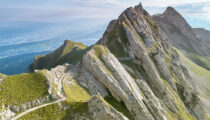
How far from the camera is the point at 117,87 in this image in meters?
64.0

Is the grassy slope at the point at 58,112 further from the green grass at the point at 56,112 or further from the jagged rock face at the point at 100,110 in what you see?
the jagged rock face at the point at 100,110

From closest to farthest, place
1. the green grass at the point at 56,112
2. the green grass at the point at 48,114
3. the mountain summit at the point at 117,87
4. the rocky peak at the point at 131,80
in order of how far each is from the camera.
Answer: the green grass at the point at 48,114 < the green grass at the point at 56,112 < the mountain summit at the point at 117,87 < the rocky peak at the point at 131,80

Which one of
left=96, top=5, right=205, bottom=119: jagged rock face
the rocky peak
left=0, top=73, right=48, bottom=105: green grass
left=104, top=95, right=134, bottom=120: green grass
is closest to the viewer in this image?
left=0, top=73, right=48, bottom=105: green grass

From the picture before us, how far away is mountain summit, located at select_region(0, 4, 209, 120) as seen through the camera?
4700cm

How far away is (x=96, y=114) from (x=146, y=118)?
27.0m

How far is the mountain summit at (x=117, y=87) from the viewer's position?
154 ft

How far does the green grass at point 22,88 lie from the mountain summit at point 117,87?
2.58ft

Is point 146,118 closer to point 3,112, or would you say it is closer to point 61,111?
point 61,111

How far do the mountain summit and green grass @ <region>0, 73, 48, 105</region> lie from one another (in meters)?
0.79

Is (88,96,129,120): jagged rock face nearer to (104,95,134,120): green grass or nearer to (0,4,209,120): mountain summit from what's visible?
(0,4,209,120): mountain summit

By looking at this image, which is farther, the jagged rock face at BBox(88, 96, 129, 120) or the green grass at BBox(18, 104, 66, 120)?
the jagged rock face at BBox(88, 96, 129, 120)

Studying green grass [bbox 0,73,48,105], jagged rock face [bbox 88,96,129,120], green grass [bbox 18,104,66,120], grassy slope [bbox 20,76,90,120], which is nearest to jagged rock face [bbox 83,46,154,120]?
jagged rock face [bbox 88,96,129,120]

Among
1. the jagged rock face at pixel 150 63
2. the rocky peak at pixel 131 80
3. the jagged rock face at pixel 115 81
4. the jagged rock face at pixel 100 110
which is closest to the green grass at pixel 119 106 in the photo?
the rocky peak at pixel 131 80

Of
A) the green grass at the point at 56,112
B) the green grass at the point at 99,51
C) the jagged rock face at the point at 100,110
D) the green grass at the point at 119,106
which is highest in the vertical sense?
the green grass at the point at 99,51
